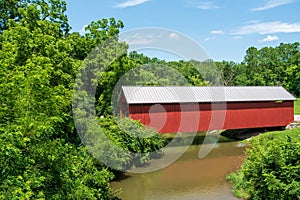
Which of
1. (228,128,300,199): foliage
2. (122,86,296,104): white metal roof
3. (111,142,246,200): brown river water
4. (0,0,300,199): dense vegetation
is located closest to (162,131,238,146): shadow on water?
(111,142,246,200): brown river water

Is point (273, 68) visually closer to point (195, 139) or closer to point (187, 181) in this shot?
point (195, 139)

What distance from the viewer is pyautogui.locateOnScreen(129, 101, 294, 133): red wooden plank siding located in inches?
849

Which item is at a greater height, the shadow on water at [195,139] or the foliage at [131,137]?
the foliage at [131,137]

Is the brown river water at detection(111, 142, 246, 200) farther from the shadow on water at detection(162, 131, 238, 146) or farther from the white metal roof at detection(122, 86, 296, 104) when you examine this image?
the white metal roof at detection(122, 86, 296, 104)

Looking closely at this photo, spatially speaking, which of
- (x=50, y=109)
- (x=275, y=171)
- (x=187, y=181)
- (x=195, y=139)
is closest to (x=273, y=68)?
(x=195, y=139)

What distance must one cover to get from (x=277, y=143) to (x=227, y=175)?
5.33 meters

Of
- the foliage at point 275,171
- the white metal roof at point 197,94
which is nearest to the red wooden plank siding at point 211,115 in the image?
the white metal roof at point 197,94

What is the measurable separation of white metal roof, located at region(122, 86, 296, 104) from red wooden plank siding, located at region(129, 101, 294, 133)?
0.37m

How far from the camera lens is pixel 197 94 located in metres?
23.1

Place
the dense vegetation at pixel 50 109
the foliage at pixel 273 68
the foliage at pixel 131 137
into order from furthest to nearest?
the foliage at pixel 273 68 → the foliage at pixel 131 137 → the dense vegetation at pixel 50 109

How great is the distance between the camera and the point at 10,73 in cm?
679

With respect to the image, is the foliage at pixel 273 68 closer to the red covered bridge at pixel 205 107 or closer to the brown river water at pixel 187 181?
the red covered bridge at pixel 205 107

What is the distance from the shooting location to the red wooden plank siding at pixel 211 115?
21562mm

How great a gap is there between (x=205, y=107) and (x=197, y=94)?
1.08 meters
